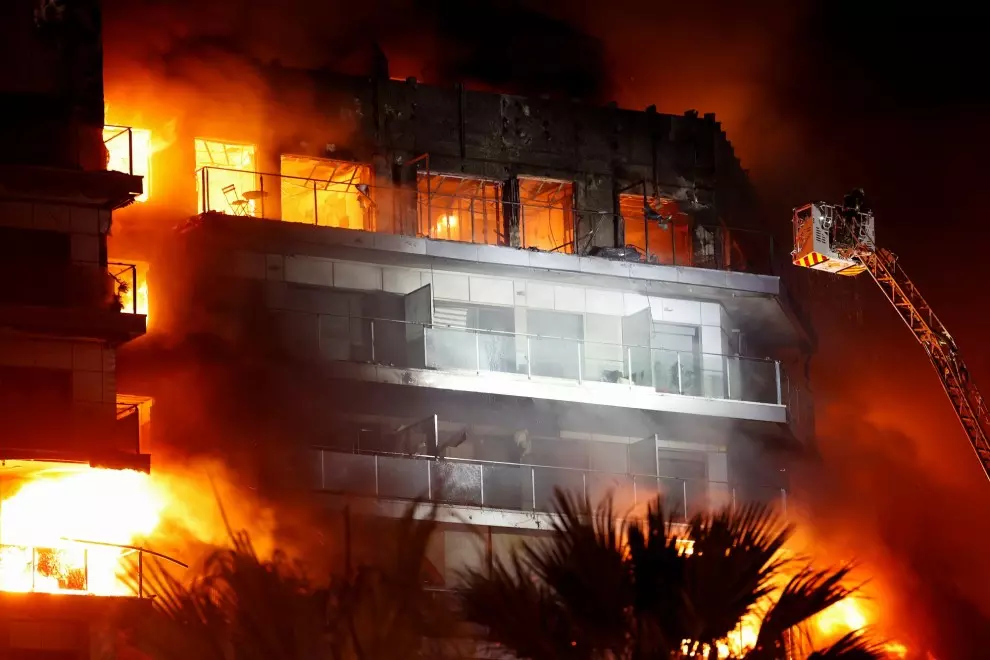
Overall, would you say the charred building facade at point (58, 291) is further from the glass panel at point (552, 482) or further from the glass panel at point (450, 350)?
the glass panel at point (552, 482)

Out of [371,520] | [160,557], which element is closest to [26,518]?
[160,557]

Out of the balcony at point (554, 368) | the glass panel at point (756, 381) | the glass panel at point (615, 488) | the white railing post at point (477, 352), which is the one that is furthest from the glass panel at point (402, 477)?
the glass panel at point (756, 381)

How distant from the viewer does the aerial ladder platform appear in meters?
52.6

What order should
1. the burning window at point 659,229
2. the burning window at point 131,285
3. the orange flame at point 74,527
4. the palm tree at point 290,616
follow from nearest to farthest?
the palm tree at point 290,616 → the orange flame at point 74,527 → the burning window at point 131,285 → the burning window at point 659,229

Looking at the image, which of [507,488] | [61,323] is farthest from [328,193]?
[61,323]

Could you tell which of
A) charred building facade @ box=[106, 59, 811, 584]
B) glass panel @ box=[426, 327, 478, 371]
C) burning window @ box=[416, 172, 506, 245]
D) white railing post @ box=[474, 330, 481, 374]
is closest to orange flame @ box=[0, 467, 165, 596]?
charred building facade @ box=[106, 59, 811, 584]

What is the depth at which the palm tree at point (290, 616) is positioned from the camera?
36.4 m

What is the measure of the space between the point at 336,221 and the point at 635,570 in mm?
25159

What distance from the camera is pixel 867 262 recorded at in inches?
2111

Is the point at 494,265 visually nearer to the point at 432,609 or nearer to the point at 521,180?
the point at 521,180

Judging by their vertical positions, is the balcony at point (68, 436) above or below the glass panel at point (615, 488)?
above

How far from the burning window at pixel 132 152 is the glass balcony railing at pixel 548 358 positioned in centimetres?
587

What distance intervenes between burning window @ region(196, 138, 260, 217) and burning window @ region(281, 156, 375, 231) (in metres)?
1.04

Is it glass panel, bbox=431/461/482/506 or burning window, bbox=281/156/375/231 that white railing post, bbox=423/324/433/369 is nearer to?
glass panel, bbox=431/461/482/506
